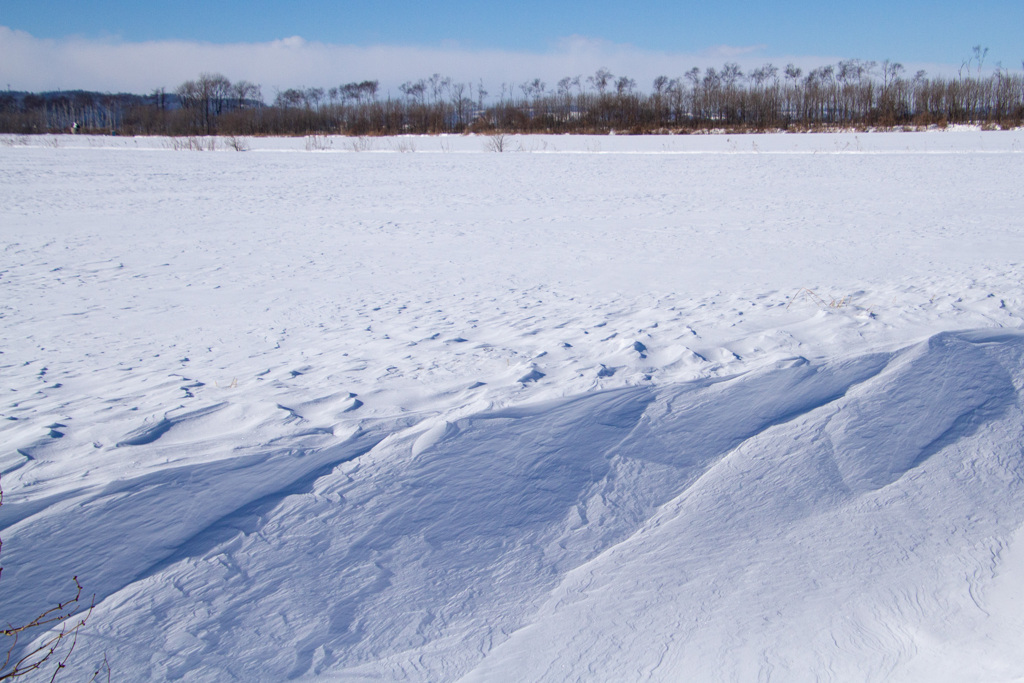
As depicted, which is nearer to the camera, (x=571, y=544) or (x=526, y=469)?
(x=571, y=544)

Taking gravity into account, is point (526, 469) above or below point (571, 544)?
above

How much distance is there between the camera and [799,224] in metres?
6.81

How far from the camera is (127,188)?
10688 millimetres

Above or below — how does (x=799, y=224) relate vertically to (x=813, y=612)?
above

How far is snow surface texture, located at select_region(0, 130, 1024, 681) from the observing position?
1.92 metres

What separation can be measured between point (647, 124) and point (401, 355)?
3449 centimetres

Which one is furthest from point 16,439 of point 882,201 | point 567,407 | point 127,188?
point 127,188

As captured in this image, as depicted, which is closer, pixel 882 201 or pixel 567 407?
pixel 567 407

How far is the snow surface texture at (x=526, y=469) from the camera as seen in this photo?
1920 millimetres

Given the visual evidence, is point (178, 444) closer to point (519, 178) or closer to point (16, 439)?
point (16, 439)

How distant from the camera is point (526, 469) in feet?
8.20

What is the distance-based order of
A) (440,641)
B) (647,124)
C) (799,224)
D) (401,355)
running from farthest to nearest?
(647,124), (799,224), (401,355), (440,641)

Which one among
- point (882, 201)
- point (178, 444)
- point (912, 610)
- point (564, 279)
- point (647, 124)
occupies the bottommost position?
point (912, 610)

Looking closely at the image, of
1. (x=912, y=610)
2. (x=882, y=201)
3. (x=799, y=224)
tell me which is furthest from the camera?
(x=882, y=201)
